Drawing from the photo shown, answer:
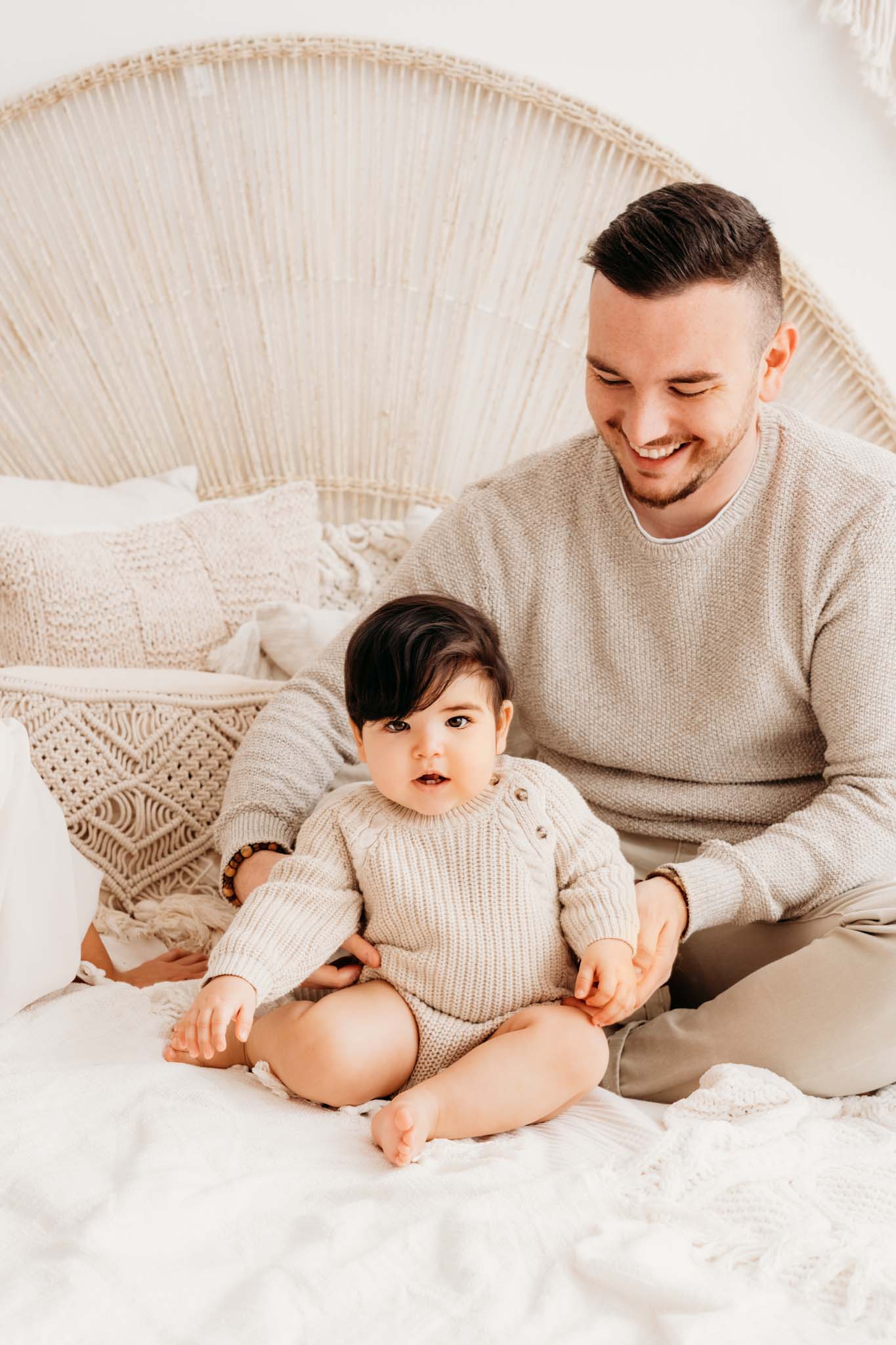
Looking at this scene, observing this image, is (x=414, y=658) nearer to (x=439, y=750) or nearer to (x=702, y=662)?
(x=439, y=750)

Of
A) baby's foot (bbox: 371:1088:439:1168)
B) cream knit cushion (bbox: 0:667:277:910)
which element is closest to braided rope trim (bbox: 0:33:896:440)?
cream knit cushion (bbox: 0:667:277:910)

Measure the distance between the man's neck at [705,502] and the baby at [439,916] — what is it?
303 mm

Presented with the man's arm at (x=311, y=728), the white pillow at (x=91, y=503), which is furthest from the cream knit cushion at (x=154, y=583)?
the man's arm at (x=311, y=728)

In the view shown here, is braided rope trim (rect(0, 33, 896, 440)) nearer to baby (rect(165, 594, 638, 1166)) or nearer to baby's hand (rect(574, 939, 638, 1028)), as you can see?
baby (rect(165, 594, 638, 1166))

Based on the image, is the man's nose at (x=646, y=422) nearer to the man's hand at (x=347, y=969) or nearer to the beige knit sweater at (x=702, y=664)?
the beige knit sweater at (x=702, y=664)

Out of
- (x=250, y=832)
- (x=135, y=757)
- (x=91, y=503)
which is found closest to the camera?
(x=250, y=832)

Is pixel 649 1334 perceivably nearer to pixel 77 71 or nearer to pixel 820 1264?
pixel 820 1264

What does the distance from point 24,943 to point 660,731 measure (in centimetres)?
74

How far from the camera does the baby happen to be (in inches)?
43.4

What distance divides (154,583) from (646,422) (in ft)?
2.41

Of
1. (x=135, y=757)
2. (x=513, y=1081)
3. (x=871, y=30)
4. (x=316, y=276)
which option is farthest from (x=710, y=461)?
(x=871, y=30)

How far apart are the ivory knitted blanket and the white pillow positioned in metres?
0.84

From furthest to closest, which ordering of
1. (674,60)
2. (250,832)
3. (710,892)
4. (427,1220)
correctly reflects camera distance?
(674,60) → (250,832) → (710,892) → (427,1220)

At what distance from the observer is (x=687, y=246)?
124cm
